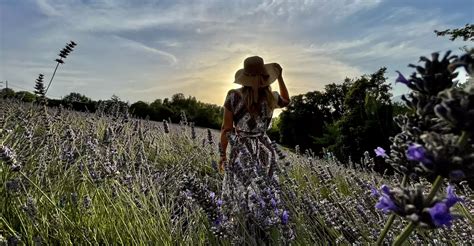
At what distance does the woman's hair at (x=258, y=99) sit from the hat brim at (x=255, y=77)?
0.05 metres

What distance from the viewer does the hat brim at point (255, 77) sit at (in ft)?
11.3

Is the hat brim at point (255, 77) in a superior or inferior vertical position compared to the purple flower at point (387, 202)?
superior

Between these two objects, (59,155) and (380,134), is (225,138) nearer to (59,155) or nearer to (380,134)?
(59,155)

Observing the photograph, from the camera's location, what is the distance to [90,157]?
3096 mm

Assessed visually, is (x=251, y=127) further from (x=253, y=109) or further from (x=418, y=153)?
(x=418, y=153)

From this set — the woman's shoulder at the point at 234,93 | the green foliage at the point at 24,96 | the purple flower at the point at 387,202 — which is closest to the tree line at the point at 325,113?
the green foliage at the point at 24,96

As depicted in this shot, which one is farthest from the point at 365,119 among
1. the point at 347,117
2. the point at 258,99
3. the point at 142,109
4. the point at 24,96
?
the point at 24,96

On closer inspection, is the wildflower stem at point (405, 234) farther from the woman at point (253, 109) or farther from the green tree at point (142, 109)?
the green tree at point (142, 109)

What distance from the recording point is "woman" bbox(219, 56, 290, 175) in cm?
345

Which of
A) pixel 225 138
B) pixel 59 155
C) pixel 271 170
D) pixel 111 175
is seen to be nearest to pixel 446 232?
pixel 271 170

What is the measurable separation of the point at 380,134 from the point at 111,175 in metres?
6.66

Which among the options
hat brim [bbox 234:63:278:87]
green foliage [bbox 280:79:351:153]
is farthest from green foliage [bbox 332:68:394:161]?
hat brim [bbox 234:63:278:87]

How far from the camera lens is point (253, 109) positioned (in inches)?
137

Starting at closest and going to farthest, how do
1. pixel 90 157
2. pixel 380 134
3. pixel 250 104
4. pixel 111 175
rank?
1. pixel 111 175
2. pixel 90 157
3. pixel 250 104
4. pixel 380 134
